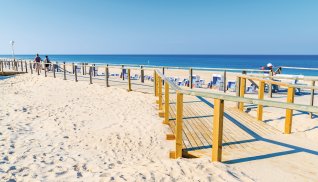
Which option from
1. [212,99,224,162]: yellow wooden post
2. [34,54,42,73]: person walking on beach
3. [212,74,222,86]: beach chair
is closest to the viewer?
[212,99,224,162]: yellow wooden post

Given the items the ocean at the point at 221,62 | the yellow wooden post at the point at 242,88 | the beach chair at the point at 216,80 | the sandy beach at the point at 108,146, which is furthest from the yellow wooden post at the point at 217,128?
the ocean at the point at 221,62

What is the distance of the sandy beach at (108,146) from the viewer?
343 cm

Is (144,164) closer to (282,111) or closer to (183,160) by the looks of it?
(183,160)

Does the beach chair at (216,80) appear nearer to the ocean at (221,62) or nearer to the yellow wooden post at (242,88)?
the yellow wooden post at (242,88)

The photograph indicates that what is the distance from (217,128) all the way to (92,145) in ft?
9.12

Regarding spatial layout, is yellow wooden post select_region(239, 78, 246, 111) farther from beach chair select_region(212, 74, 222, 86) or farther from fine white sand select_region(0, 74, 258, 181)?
beach chair select_region(212, 74, 222, 86)

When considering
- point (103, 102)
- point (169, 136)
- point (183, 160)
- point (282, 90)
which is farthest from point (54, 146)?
point (282, 90)

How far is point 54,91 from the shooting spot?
37.6 ft

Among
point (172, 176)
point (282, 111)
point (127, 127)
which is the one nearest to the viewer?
point (172, 176)

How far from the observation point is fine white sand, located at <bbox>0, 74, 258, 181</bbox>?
3.49 meters

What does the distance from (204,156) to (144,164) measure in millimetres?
947

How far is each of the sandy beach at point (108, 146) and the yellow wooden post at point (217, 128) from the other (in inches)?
5.3

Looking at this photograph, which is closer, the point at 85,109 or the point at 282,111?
the point at 282,111

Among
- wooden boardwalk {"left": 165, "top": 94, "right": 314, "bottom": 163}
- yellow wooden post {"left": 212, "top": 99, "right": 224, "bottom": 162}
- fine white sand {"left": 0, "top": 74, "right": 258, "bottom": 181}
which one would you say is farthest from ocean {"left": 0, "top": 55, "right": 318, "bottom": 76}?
yellow wooden post {"left": 212, "top": 99, "right": 224, "bottom": 162}
